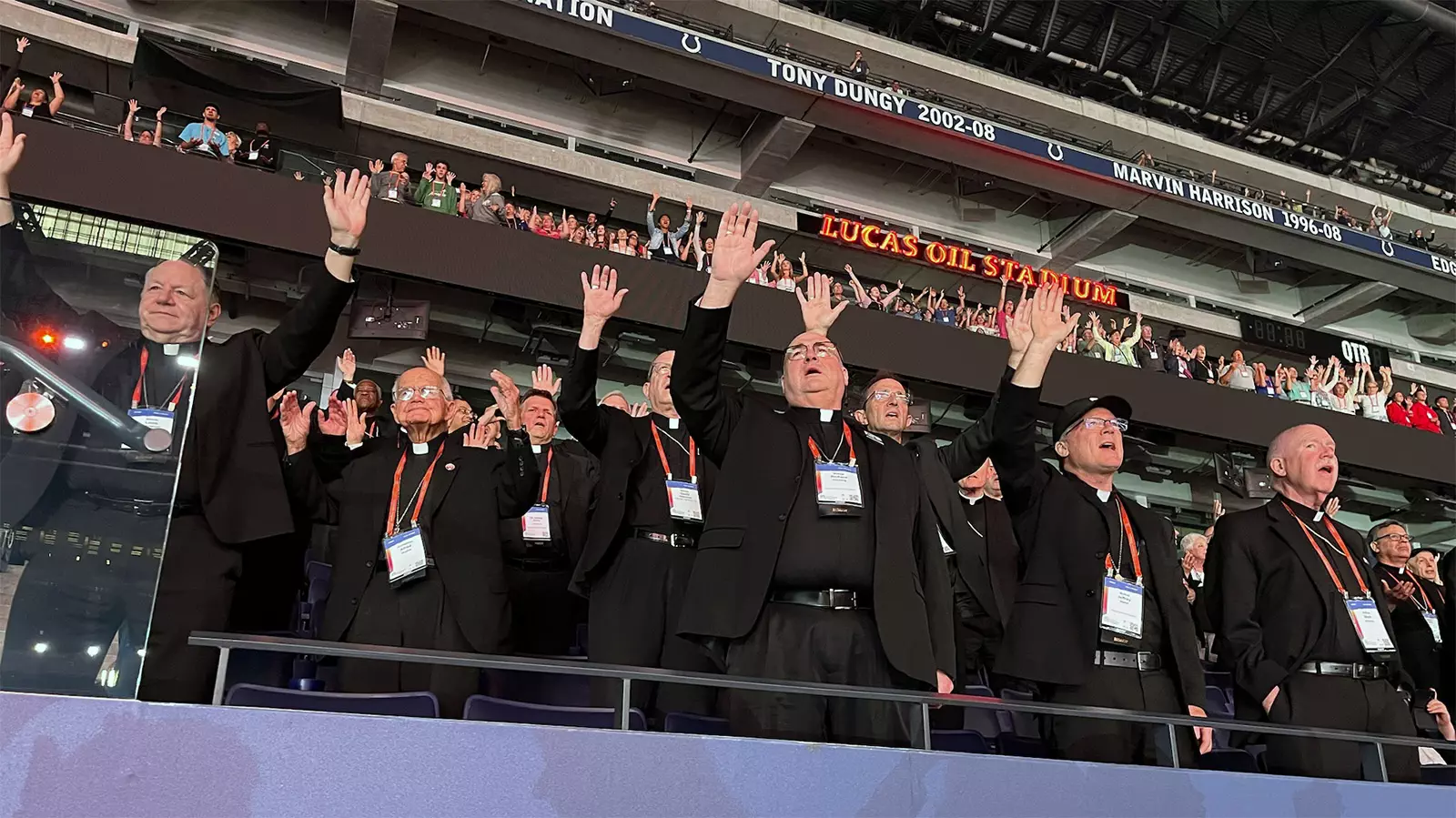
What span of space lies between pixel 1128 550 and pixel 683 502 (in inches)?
55.1

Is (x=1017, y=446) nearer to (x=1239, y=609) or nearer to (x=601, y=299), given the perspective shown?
(x=1239, y=609)

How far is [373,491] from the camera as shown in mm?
3285

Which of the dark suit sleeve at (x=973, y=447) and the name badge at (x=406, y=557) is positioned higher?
the dark suit sleeve at (x=973, y=447)

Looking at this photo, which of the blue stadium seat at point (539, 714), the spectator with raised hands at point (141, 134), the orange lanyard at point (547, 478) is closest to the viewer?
the blue stadium seat at point (539, 714)

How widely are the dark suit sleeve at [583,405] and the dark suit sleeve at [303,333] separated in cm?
69

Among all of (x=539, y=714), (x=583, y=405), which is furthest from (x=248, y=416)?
(x=539, y=714)

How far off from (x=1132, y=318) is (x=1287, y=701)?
36.1ft

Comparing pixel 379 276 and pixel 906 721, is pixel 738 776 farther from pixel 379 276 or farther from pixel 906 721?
pixel 379 276

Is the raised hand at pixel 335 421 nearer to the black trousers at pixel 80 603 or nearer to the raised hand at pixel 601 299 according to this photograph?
the raised hand at pixel 601 299

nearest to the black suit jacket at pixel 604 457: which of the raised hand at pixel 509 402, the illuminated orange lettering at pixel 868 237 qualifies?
the raised hand at pixel 509 402

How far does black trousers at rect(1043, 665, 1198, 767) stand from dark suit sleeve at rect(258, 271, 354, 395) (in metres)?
2.22

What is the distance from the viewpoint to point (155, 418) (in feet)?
6.27

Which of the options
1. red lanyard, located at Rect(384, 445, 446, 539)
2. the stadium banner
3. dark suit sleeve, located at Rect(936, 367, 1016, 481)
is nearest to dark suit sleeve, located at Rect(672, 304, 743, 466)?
dark suit sleeve, located at Rect(936, 367, 1016, 481)

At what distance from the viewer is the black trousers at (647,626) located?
318 cm
